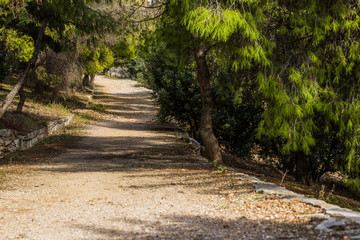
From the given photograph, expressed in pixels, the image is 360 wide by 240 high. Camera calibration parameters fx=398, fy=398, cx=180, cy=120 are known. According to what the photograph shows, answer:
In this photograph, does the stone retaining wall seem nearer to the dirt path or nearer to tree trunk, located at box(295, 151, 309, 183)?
the dirt path

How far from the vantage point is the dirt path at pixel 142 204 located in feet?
15.3

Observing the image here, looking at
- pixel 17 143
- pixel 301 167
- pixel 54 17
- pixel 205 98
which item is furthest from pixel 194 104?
pixel 54 17

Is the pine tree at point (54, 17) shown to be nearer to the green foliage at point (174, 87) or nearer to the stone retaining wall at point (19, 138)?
the stone retaining wall at point (19, 138)

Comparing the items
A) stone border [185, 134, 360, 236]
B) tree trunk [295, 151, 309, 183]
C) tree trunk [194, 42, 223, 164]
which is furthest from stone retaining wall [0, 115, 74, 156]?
stone border [185, 134, 360, 236]

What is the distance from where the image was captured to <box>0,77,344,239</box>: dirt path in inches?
184

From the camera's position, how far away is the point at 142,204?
6219 millimetres

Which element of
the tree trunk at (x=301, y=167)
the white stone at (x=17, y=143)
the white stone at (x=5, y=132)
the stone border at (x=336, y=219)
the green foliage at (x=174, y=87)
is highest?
the green foliage at (x=174, y=87)

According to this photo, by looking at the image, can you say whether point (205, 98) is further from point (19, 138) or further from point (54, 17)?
point (19, 138)

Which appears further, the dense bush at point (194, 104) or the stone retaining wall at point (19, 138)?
the dense bush at point (194, 104)

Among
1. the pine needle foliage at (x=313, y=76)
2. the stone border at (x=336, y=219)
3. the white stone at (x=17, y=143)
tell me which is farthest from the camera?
the white stone at (x=17, y=143)

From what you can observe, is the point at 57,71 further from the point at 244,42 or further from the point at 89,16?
the point at 244,42

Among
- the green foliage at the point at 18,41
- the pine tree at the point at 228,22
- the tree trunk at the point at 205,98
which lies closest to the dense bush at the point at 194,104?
the tree trunk at the point at 205,98

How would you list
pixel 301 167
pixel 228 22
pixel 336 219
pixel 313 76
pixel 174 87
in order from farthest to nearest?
pixel 174 87, pixel 301 167, pixel 313 76, pixel 228 22, pixel 336 219

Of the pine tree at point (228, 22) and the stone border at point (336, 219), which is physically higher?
the pine tree at point (228, 22)
